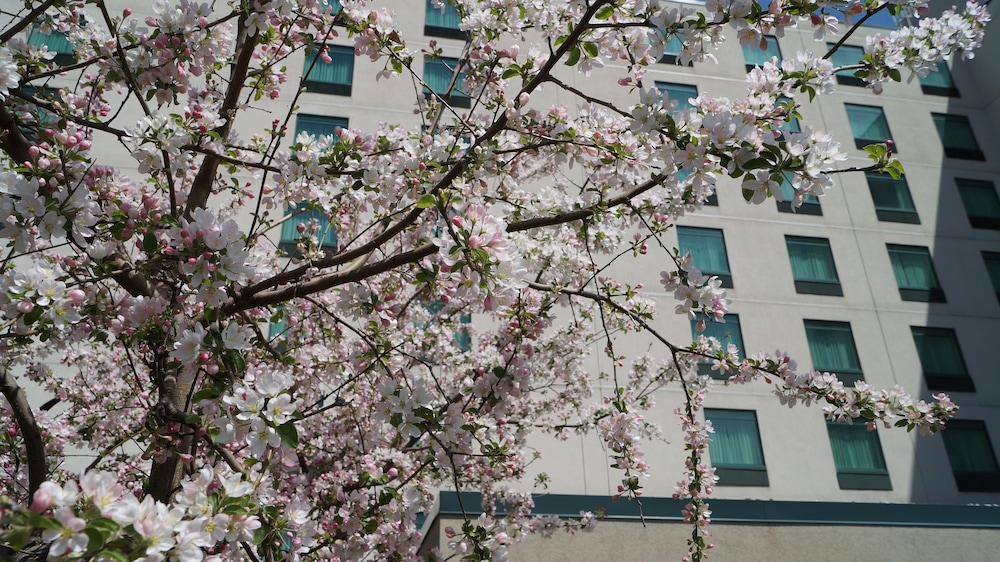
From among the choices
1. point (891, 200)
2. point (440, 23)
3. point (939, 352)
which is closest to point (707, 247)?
point (891, 200)

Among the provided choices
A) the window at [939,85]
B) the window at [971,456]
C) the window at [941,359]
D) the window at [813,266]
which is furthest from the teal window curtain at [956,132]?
the window at [971,456]

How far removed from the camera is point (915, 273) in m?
16.1

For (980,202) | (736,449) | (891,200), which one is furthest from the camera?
(980,202)

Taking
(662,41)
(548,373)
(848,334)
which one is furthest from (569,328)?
(848,334)

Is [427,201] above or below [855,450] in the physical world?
below

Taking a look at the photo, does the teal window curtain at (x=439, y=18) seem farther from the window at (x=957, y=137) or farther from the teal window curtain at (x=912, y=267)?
the window at (x=957, y=137)

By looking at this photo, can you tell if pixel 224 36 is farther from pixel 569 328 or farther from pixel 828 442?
pixel 828 442

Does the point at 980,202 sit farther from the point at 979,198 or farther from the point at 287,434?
the point at 287,434

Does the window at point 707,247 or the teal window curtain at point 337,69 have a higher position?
the teal window curtain at point 337,69

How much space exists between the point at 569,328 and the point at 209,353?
5479 millimetres

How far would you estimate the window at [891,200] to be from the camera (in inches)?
654

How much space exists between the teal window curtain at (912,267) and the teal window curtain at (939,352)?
1.16 metres

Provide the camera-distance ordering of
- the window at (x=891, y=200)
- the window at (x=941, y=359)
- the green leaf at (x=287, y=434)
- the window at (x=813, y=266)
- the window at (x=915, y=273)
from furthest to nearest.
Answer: the window at (x=891, y=200), the window at (x=915, y=273), the window at (x=813, y=266), the window at (x=941, y=359), the green leaf at (x=287, y=434)

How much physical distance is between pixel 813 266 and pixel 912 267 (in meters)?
2.67
